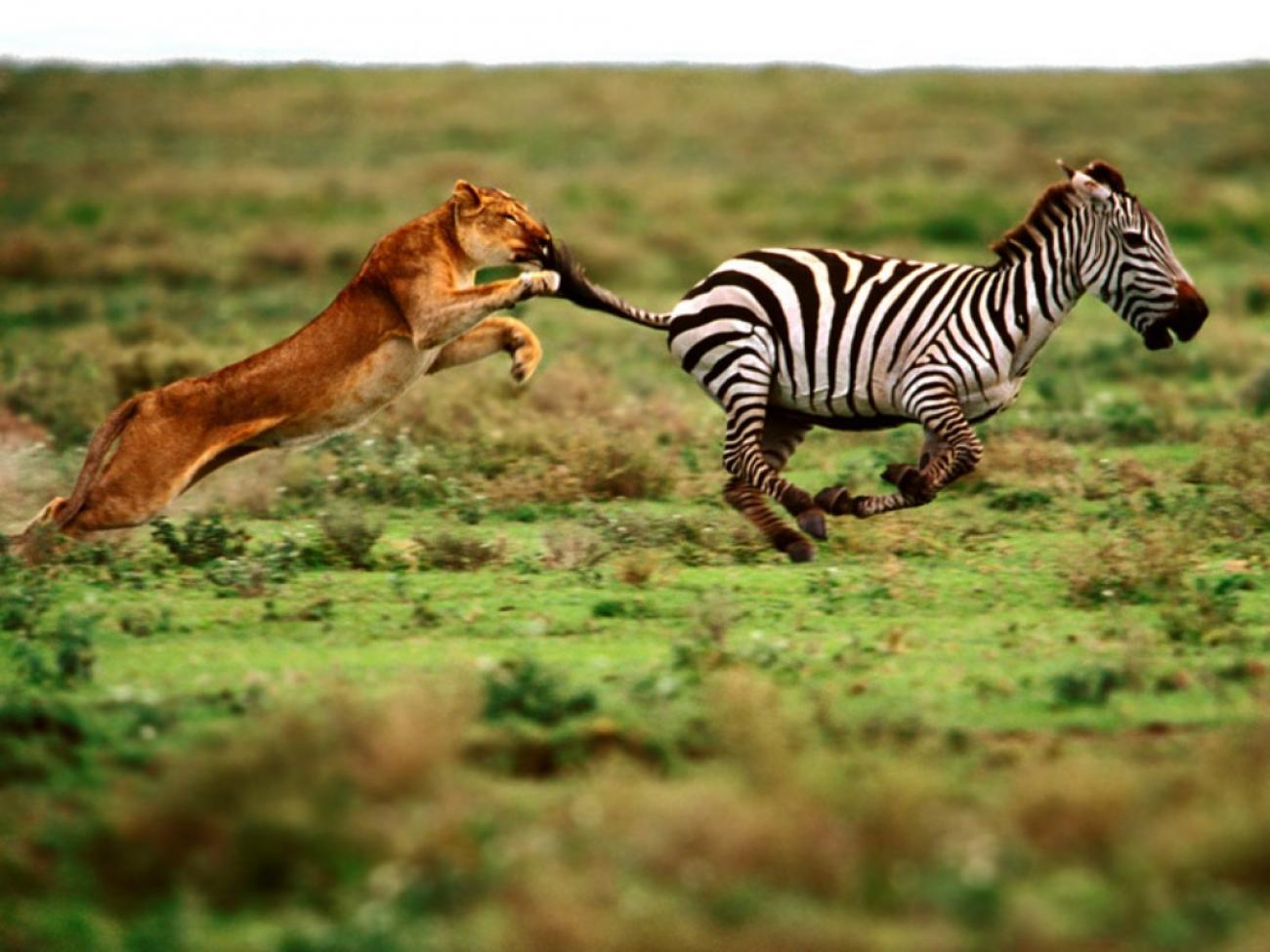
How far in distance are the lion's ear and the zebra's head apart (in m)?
3.12

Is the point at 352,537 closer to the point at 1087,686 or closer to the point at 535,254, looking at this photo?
the point at 535,254

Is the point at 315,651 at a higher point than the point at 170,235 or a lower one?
lower

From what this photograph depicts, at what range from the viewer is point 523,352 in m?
10.1

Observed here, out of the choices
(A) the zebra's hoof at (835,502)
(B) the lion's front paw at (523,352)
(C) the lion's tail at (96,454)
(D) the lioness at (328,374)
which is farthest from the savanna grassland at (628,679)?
(B) the lion's front paw at (523,352)

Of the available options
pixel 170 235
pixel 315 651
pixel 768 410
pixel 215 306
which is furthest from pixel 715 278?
pixel 170 235

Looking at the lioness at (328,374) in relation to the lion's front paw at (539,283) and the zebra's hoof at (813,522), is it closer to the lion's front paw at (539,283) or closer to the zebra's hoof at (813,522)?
the lion's front paw at (539,283)

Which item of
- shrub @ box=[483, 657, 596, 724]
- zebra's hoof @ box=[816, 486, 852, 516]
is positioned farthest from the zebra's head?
shrub @ box=[483, 657, 596, 724]

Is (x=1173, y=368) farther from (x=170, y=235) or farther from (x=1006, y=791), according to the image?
(x=170, y=235)

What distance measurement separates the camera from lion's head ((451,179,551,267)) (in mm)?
9852

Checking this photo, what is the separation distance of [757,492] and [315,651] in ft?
10.1

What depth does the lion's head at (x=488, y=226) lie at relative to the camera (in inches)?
388

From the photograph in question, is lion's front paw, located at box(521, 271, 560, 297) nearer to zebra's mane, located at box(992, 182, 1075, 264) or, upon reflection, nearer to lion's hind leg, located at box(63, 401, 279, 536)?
lion's hind leg, located at box(63, 401, 279, 536)

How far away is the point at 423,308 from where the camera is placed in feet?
31.6

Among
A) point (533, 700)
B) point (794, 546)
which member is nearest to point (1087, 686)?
point (533, 700)
